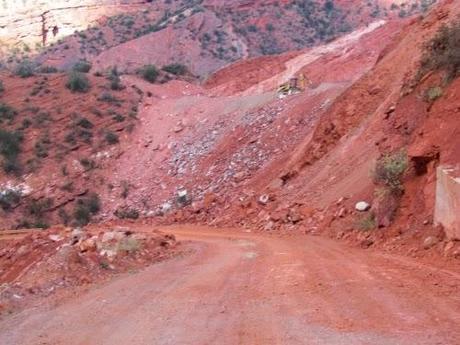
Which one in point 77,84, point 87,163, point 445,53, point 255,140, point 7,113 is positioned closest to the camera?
point 445,53

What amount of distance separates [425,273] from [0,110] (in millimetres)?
37733

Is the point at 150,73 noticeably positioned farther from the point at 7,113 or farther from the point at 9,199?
the point at 9,199

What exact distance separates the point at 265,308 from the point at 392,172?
735 centimetres

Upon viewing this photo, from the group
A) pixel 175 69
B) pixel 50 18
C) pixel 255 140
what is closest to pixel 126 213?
pixel 255 140

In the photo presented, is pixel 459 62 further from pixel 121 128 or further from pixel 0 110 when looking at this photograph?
pixel 0 110

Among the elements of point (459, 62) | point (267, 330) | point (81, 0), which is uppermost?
point (81, 0)

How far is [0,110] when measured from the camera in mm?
43188

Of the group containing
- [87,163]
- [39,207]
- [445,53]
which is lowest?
[39,207]

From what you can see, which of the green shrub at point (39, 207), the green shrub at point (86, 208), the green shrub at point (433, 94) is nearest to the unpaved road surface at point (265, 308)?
the green shrub at point (433, 94)

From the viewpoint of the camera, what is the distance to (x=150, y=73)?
49188 millimetres

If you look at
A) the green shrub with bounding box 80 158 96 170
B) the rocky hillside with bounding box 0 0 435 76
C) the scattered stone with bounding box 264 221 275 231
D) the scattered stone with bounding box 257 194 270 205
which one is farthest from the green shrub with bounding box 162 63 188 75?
the scattered stone with bounding box 264 221 275 231

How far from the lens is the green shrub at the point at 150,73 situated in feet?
161

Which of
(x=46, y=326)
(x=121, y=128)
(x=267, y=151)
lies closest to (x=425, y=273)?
(x=46, y=326)

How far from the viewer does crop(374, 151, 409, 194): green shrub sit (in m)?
14.4
